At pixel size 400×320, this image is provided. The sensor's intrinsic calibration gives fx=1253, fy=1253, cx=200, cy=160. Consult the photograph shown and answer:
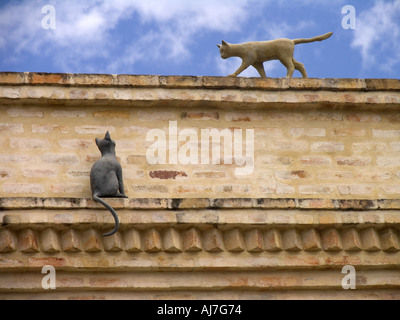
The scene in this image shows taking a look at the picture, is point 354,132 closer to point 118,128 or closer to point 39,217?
point 118,128

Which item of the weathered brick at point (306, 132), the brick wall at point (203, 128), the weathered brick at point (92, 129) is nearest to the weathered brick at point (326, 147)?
the brick wall at point (203, 128)

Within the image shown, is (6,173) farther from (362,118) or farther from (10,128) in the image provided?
(362,118)

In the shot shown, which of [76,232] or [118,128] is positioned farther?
[118,128]

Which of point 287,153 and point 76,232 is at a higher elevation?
point 287,153

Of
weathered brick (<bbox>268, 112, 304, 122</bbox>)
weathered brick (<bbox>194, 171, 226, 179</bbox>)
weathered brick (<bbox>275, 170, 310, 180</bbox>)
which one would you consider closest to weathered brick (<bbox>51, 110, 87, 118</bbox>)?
weathered brick (<bbox>194, 171, 226, 179</bbox>)

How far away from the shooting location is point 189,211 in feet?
39.1

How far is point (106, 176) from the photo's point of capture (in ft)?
39.3

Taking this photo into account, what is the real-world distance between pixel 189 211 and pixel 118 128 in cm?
131

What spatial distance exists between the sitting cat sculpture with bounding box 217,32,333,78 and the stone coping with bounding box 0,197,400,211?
175 centimetres

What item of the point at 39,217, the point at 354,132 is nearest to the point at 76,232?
the point at 39,217

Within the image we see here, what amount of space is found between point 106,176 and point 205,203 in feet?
3.22

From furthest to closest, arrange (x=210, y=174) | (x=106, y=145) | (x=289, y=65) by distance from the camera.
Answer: (x=289, y=65) < (x=210, y=174) < (x=106, y=145)


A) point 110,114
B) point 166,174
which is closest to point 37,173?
point 110,114
